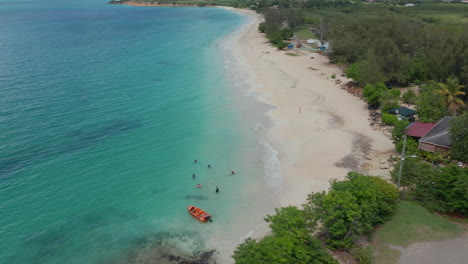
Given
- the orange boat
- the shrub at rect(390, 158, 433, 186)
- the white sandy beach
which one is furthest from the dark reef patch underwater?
the shrub at rect(390, 158, 433, 186)

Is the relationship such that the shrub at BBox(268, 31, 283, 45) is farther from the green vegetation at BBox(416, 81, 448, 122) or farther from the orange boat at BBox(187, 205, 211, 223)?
the orange boat at BBox(187, 205, 211, 223)

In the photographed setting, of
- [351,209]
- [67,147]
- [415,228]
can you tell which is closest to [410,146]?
[415,228]

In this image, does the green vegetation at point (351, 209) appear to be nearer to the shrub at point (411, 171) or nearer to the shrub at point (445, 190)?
the shrub at point (445, 190)

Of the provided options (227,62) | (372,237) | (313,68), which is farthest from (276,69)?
(372,237)

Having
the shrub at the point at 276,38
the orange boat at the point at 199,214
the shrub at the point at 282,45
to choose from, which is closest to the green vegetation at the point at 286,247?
the orange boat at the point at 199,214

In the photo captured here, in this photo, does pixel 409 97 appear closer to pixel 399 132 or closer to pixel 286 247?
pixel 399 132

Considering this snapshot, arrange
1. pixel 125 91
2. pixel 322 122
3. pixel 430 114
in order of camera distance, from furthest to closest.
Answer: pixel 125 91 < pixel 322 122 < pixel 430 114

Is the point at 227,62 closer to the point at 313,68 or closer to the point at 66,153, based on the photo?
the point at 313,68
